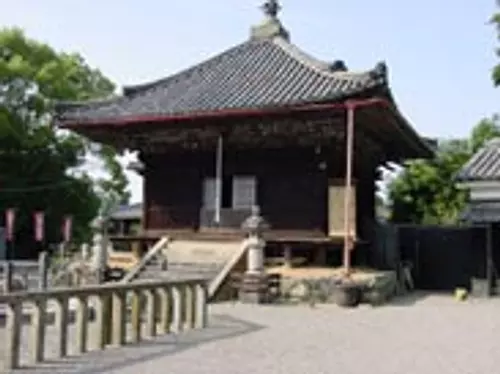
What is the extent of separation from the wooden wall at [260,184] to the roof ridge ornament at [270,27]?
4.62 metres

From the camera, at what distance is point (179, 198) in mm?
21922

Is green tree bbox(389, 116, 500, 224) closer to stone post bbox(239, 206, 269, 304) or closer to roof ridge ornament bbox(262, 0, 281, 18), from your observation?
roof ridge ornament bbox(262, 0, 281, 18)

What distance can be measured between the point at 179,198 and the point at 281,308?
22.9ft

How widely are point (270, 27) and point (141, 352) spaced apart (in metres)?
15.6

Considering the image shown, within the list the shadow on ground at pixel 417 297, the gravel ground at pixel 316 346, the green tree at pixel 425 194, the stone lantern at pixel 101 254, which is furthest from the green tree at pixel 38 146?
the gravel ground at pixel 316 346

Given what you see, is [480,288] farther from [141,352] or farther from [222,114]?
[141,352]

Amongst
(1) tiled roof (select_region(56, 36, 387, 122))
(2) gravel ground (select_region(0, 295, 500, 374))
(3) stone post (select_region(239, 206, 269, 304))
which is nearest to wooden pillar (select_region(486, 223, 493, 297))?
(2) gravel ground (select_region(0, 295, 500, 374))

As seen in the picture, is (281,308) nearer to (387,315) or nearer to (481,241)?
(387,315)

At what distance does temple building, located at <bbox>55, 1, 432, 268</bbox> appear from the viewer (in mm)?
18922

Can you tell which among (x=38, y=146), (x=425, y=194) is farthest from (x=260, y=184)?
(x=38, y=146)

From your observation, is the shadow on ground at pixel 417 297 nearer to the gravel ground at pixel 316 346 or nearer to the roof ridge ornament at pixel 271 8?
the gravel ground at pixel 316 346

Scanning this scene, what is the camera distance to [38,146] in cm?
3978

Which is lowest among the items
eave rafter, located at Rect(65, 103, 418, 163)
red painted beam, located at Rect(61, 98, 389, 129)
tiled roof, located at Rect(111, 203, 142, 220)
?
tiled roof, located at Rect(111, 203, 142, 220)

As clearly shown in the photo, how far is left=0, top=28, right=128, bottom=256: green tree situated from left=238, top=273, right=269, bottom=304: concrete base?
22.9 metres
